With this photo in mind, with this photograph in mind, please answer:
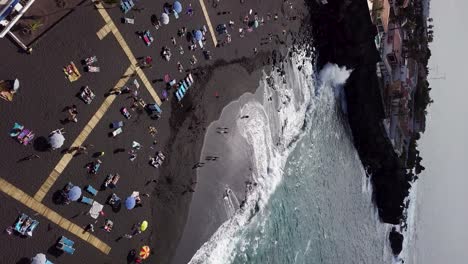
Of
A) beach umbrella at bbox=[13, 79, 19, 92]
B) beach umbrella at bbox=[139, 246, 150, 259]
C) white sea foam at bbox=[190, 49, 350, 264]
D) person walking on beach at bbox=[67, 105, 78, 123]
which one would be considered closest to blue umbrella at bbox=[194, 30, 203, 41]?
white sea foam at bbox=[190, 49, 350, 264]

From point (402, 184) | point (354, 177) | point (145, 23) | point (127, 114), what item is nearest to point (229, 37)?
point (145, 23)

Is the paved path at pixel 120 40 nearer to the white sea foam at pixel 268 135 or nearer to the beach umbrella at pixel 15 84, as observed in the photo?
the beach umbrella at pixel 15 84

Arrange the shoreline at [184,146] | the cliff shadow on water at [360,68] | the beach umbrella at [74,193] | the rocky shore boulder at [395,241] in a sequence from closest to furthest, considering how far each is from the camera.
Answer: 1. the beach umbrella at [74,193]
2. the shoreline at [184,146]
3. the cliff shadow on water at [360,68]
4. the rocky shore boulder at [395,241]

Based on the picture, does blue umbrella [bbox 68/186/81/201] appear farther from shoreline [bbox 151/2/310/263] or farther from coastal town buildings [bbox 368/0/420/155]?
coastal town buildings [bbox 368/0/420/155]

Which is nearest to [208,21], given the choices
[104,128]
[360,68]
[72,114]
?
[104,128]

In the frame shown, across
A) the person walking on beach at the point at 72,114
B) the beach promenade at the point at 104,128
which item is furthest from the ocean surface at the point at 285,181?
the person walking on beach at the point at 72,114

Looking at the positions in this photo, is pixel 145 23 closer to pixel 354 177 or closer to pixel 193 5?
pixel 193 5
